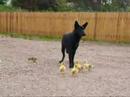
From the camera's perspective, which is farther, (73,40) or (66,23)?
(66,23)

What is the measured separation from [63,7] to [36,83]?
34897 millimetres

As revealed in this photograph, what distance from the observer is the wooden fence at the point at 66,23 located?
94.3 ft

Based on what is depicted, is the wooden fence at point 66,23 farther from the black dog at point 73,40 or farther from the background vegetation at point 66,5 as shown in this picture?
the black dog at point 73,40

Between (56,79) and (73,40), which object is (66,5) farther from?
(56,79)

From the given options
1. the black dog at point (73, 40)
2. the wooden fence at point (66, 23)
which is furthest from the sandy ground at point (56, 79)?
the wooden fence at point (66, 23)

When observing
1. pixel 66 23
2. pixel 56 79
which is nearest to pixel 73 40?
pixel 56 79

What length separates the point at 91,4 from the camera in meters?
52.7

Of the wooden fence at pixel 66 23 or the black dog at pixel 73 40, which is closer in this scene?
the black dog at pixel 73 40

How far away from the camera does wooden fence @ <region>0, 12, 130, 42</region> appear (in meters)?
28.7

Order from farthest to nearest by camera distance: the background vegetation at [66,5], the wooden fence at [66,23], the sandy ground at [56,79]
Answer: the background vegetation at [66,5] < the wooden fence at [66,23] < the sandy ground at [56,79]

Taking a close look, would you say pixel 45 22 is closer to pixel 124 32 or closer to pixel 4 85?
pixel 124 32

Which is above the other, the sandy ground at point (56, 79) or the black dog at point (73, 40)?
the black dog at point (73, 40)

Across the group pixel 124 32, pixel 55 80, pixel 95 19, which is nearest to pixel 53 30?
pixel 95 19

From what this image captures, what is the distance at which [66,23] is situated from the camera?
103 ft
